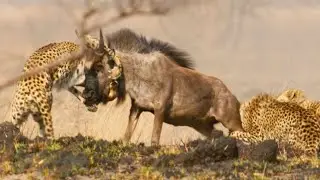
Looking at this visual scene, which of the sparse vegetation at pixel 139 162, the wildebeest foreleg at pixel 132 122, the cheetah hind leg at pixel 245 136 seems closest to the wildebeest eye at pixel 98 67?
the wildebeest foreleg at pixel 132 122

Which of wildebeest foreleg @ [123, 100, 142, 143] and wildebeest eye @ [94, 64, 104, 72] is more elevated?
wildebeest eye @ [94, 64, 104, 72]

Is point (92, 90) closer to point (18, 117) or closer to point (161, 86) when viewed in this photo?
point (161, 86)

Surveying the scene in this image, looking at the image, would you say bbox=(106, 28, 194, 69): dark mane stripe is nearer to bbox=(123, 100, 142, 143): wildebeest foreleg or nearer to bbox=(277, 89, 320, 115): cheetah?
bbox=(123, 100, 142, 143): wildebeest foreleg

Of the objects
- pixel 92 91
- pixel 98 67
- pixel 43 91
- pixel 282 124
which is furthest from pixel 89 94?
pixel 282 124

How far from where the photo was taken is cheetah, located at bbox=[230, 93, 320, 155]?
11430 mm

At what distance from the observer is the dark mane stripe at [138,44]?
12078mm

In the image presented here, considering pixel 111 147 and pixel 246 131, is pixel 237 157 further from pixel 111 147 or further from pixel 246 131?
pixel 246 131

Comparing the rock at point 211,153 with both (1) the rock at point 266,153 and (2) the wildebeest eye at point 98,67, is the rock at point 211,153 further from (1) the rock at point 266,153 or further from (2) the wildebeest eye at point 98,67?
(2) the wildebeest eye at point 98,67

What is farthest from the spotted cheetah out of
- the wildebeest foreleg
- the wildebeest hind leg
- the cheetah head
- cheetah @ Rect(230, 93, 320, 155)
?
the cheetah head

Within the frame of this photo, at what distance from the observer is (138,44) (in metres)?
12.2

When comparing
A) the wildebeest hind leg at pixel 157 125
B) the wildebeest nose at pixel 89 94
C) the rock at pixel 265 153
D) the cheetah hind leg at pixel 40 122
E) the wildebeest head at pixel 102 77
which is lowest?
the rock at pixel 265 153

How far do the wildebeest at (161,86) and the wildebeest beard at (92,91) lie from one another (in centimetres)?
1

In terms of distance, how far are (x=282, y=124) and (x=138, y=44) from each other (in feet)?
8.02

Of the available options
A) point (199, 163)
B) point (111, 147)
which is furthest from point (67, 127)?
point (199, 163)
